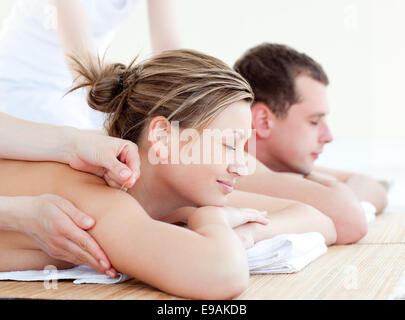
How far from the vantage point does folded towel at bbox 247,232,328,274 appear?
128cm

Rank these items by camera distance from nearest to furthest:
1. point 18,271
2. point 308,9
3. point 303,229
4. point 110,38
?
point 18,271 < point 303,229 < point 110,38 < point 308,9

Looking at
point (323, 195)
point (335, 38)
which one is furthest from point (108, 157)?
point (335, 38)

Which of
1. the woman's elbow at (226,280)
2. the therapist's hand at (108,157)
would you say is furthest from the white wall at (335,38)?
the woman's elbow at (226,280)

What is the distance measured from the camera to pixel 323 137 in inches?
82.7

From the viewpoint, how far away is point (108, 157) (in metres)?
1.15

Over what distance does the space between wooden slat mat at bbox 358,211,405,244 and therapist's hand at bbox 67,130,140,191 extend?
86 cm

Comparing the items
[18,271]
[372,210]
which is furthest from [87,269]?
[372,210]

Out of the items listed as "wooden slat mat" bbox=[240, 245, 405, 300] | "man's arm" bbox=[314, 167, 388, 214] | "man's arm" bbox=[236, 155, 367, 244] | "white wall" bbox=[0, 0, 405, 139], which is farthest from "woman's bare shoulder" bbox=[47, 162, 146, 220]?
"white wall" bbox=[0, 0, 405, 139]

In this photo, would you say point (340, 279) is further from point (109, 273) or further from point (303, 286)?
point (109, 273)

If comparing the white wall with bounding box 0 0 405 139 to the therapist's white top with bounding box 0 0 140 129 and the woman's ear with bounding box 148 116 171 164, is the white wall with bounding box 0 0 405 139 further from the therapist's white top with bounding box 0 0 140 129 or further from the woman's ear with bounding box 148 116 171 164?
the woman's ear with bounding box 148 116 171 164

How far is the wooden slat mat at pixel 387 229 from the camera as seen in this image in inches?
69.3

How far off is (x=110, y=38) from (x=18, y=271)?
3.81 ft
